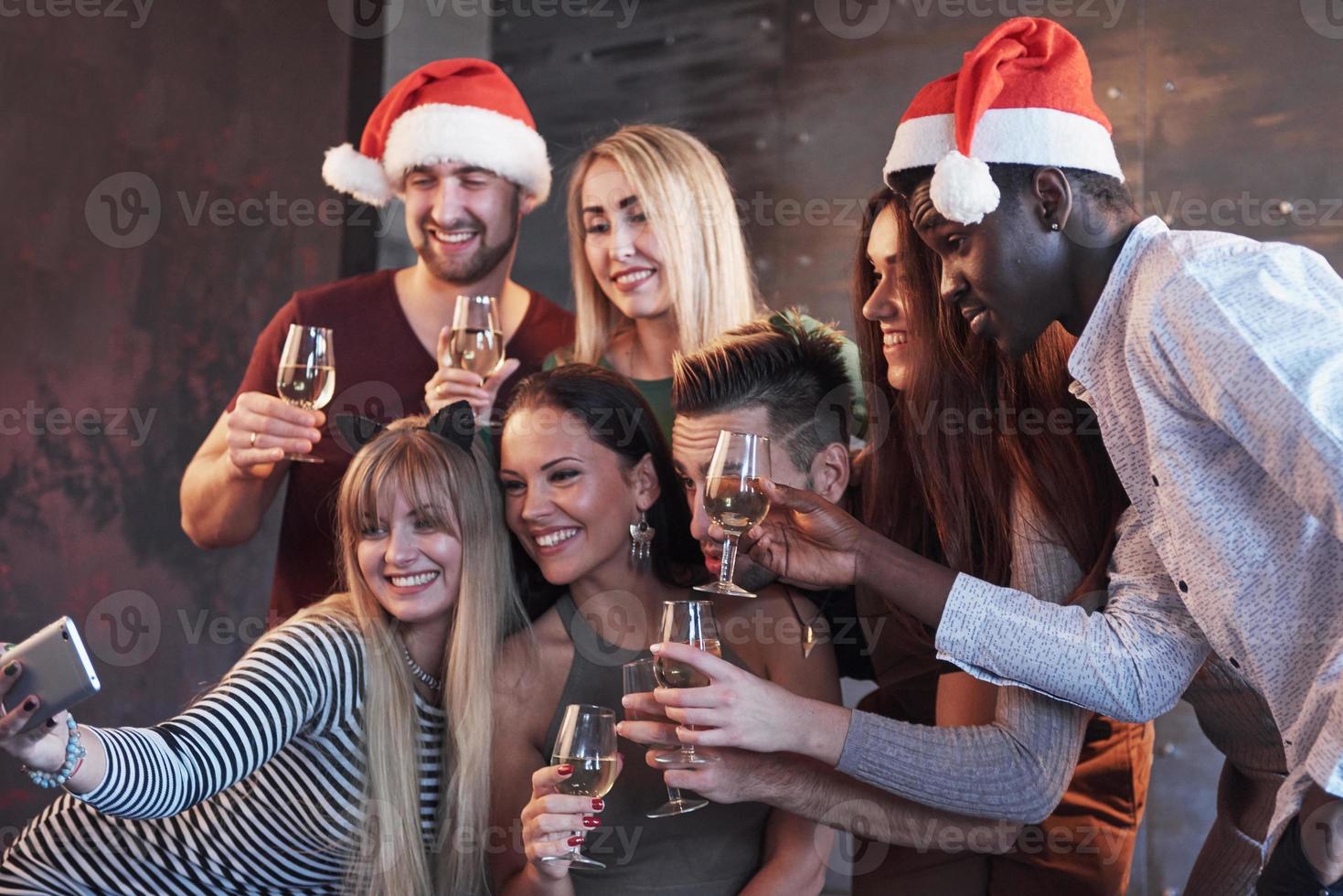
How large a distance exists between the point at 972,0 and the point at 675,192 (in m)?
1.85

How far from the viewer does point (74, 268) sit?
13.5ft

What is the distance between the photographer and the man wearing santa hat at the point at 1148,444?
1.55m

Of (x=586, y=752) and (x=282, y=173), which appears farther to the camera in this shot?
(x=282, y=173)

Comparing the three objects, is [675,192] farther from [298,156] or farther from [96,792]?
[298,156]

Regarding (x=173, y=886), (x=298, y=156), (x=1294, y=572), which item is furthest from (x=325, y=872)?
(x=298, y=156)

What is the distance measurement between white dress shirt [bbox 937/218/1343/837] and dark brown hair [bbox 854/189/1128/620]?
5.9 inches

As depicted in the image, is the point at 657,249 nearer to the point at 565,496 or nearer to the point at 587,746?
the point at 565,496

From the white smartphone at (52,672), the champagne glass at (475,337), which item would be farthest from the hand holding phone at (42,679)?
the champagne glass at (475,337)

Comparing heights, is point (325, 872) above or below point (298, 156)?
below

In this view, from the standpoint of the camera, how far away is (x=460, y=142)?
3.36m

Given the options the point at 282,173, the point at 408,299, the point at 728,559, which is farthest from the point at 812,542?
the point at 282,173

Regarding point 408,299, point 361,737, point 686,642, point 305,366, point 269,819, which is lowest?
point 269,819

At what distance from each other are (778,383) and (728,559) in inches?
24.0

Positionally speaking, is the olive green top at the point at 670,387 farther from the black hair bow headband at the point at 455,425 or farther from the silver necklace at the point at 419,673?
the silver necklace at the point at 419,673
